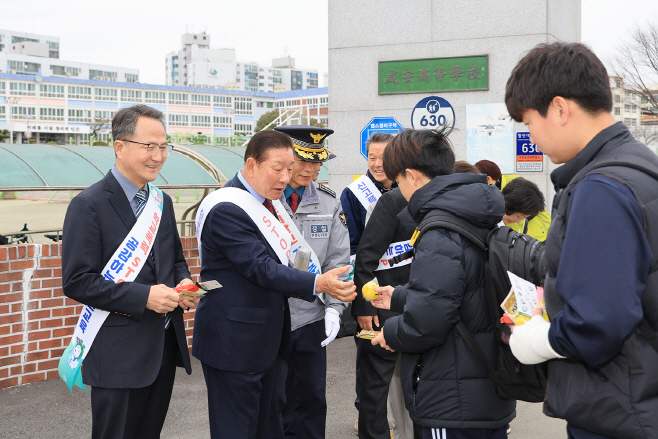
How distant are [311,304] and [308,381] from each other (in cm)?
46

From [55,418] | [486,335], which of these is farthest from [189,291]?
[55,418]

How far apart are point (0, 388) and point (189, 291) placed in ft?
9.92

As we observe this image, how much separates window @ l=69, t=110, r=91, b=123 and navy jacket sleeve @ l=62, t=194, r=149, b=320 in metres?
111

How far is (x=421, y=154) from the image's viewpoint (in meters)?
2.48

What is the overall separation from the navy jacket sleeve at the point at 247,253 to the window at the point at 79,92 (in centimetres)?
11256

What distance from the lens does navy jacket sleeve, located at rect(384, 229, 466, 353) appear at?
2158 millimetres

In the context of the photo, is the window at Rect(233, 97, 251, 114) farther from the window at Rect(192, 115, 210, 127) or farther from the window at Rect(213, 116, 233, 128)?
the window at Rect(192, 115, 210, 127)

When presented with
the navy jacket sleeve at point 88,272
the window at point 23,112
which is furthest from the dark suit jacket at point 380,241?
the window at point 23,112

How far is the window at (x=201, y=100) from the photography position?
120500mm

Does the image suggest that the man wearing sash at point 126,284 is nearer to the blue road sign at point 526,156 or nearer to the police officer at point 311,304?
the police officer at point 311,304

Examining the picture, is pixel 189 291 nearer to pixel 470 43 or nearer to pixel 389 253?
pixel 389 253

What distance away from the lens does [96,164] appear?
8898 millimetres

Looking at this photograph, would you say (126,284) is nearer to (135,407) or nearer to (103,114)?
(135,407)

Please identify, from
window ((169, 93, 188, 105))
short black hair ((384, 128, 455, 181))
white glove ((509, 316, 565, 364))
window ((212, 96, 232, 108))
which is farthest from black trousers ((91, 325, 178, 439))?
window ((212, 96, 232, 108))
